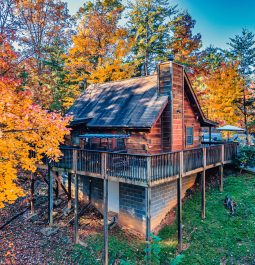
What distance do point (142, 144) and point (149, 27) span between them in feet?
64.6

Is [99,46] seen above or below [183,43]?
below

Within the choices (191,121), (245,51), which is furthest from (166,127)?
(245,51)

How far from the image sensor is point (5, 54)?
666 inches

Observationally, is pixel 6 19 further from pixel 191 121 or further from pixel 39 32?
pixel 191 121

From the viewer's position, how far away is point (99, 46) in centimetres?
2570

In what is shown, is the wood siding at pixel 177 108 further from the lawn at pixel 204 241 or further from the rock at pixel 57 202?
the rock at pixel 57 202

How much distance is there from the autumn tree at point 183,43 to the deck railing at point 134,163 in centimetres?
1744

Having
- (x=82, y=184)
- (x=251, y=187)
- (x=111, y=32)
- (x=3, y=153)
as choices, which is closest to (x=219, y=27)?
(x=111, y=32)

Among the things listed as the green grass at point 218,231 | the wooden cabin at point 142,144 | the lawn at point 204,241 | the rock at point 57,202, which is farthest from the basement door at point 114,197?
the rock at point 57,202

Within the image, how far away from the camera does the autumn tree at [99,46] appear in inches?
973

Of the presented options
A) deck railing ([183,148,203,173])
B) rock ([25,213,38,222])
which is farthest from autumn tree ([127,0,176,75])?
rock ([25,213,38,222])

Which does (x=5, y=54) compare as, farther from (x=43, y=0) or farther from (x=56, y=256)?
(x=56, y=256)

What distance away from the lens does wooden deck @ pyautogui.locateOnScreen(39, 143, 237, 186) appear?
9766mm

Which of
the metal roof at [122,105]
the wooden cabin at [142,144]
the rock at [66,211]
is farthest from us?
the rock at [66,211]
